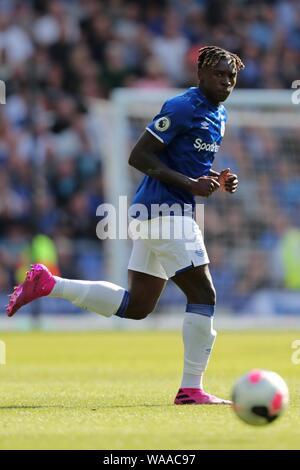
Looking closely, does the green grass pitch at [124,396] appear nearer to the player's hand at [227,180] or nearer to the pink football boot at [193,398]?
the pink football boot at [193,398]

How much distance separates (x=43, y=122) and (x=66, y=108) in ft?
1.83

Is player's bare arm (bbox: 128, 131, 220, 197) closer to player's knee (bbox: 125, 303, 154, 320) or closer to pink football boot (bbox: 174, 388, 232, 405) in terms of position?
player's knee (bbox: 125, 303, 154, 320)

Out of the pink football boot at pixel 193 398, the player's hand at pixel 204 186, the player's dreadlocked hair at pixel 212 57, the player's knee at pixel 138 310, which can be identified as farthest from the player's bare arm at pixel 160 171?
the pink football boot at pixel 193 398

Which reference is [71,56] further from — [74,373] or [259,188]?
[74,373]

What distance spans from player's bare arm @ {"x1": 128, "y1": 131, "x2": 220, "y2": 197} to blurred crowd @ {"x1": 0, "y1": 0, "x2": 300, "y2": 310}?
11.6 m

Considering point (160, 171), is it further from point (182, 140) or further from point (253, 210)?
point (253, 210)

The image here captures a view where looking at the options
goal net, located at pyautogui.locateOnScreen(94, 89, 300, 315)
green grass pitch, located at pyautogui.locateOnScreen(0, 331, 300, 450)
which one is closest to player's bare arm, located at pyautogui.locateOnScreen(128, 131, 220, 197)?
green grass pitch, located at pyautogui.locateOnScreen(0, 331, 300, 450)

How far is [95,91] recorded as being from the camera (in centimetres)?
2397

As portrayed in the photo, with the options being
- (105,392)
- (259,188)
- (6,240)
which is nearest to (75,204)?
(6,240)

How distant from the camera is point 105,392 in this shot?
9.07m

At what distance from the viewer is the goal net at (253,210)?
65.2 ft

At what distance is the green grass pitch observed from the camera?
5984 millimetres

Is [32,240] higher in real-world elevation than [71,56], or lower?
lower

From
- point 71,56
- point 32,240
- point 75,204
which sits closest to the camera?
point 32,240
